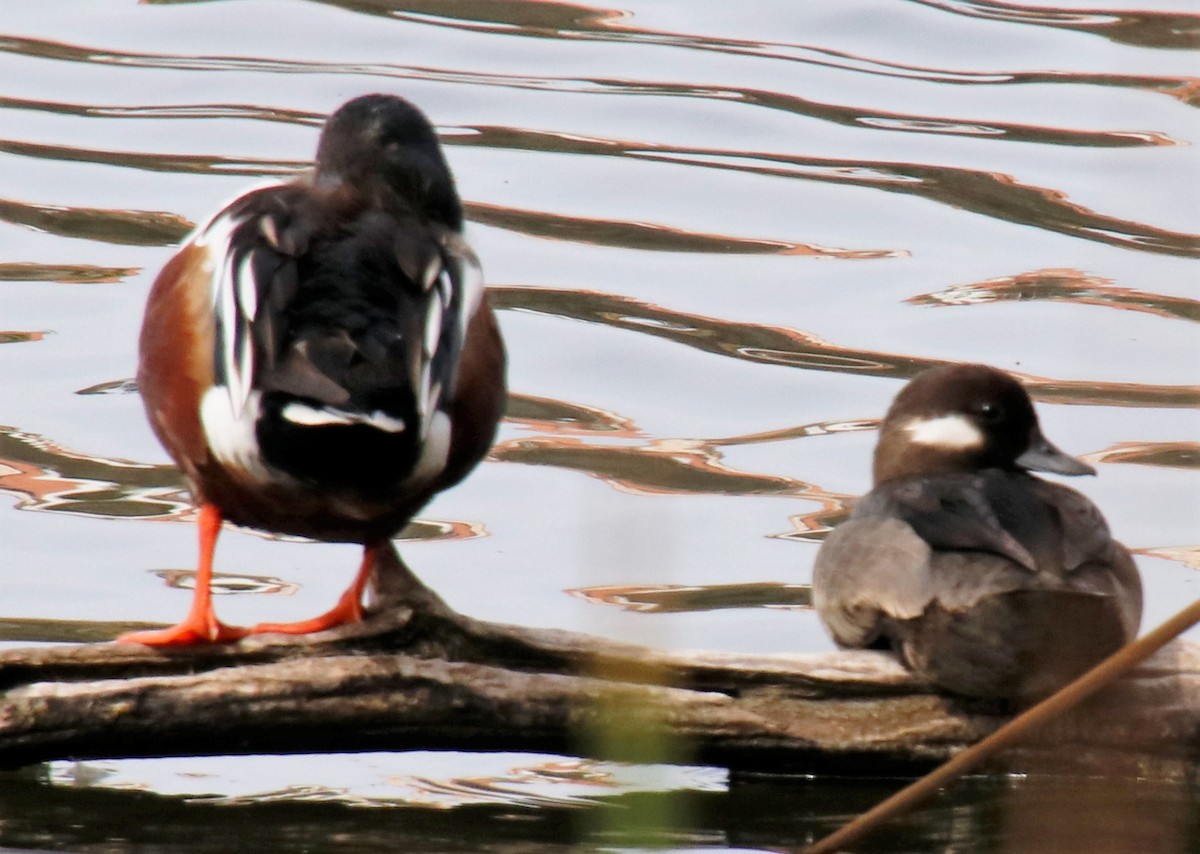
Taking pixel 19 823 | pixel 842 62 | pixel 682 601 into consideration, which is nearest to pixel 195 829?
pixel 19 823

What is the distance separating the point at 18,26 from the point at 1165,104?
7.45 meters


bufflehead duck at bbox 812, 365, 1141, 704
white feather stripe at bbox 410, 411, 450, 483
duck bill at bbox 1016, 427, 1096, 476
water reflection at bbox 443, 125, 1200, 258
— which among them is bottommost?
bufflehead duck at bbox 812, 365, 1141, 704

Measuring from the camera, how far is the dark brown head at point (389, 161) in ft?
18.8

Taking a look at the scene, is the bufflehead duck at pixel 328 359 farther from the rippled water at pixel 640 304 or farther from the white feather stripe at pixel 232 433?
the rippled water at pixel 640 304

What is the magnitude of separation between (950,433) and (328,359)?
2.45 metres

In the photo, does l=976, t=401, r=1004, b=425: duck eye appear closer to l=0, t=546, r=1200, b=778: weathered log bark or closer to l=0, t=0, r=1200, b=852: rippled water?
l=0, t=0, r=1200, b=852: rippled water

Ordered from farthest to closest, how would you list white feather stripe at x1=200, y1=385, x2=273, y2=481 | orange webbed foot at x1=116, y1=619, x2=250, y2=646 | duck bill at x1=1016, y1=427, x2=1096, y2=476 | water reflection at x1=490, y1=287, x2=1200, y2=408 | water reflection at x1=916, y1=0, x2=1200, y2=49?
1. water reflection at x1=916, y1=0, x2=1200, y2=49
2. water reflection at x1=490, y1=287, x2=1200, y2=408
3. duck bill at x1=1016, y1=427, x2=1096, y2=476
4. orange webbed foot at x1=116, y1=619, x2=250, y2=646
5. white feather stripe at x1=200, y1=385, x2=273, y2=481

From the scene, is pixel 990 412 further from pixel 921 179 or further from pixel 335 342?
pixel 921 179

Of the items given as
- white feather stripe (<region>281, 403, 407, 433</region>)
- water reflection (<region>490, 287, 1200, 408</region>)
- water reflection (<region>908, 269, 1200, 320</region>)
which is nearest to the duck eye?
white feather stripe (<region>281, 403, 407, 433</region>)

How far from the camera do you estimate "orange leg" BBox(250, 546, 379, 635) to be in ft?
17.4

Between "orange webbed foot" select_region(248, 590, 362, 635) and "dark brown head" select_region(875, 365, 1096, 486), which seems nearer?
"orange webbed foot" select_region(248, 590, 362, 635)

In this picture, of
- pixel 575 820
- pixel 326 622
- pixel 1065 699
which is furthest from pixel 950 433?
pixel 1065 699

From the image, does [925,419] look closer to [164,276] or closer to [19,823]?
[164,276]

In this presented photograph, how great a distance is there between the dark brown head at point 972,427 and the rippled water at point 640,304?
1.39 ft
